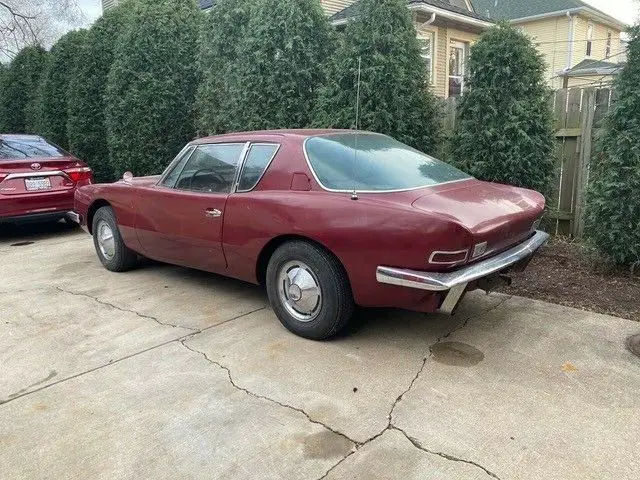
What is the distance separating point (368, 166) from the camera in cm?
383

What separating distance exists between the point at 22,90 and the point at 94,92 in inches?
182

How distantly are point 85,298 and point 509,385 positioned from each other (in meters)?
3.72

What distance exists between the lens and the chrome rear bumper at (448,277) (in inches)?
123

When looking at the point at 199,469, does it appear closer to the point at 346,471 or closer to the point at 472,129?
the point at 346,471

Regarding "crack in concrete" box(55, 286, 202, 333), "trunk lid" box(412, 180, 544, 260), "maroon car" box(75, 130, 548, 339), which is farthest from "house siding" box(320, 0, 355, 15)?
"trunk lid" box(412, 180, 544, 260)

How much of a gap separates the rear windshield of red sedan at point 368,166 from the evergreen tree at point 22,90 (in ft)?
36.2

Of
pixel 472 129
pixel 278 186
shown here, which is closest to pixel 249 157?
pixel 278 186

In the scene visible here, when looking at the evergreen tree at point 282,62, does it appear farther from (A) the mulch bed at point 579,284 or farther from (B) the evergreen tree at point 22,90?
(B) the evergreen tree at point 22,90

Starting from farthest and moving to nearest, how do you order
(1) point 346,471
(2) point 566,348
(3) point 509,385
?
(2) point 566,348 → (3) point 509,385 → (1) point 346,471

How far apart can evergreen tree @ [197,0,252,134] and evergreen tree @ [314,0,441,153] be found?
1934 millimetres

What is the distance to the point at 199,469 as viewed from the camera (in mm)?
2457

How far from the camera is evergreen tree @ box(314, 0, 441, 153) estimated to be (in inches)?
248

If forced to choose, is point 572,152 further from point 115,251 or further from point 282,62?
point 115,251

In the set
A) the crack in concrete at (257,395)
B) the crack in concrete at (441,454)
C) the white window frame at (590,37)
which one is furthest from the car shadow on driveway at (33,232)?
the white window frame at (590,37)
